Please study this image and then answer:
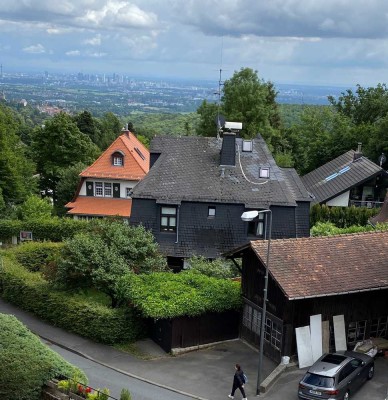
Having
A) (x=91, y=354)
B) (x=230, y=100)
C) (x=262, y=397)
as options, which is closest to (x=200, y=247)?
(x=91, y=354)

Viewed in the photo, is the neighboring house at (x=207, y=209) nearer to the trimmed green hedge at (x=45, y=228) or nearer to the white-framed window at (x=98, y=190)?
the trimmed green hedge at (x=45, y=228)

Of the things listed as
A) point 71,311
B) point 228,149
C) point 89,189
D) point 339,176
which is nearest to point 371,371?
point 71,311

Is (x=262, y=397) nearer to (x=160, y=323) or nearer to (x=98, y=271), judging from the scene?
(x=160, y=323)

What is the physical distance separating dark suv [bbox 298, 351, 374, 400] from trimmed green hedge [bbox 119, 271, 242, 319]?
19.1ft

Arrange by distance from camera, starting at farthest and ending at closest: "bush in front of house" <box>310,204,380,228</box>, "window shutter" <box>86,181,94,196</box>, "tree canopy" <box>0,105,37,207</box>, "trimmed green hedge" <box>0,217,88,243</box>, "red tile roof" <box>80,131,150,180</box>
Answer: "tree canopy" <box>0,105,37,207</box>, "window shutter" <box>86,181,94,196</box>, "red tile roof" <box>80,131,150,180</box>, "bush in front of house" <box>310,204,380,228</box>, "trimmed green hedge" <box>0,217,88,243</box>

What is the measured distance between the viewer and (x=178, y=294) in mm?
27438

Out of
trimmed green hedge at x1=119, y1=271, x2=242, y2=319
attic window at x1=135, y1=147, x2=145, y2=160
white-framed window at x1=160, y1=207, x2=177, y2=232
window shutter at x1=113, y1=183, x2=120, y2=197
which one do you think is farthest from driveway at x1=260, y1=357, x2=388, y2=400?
attic window at x1=135, y1=147, x2=145, y2=160

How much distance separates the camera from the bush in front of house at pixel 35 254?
3697 cm

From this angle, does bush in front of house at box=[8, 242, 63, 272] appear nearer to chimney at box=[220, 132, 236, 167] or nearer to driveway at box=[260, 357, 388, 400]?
chimney at box=[220, 132, 236, 167]

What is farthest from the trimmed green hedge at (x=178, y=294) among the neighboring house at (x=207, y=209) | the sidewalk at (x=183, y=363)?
the neighboring house at (x=207, y=209)

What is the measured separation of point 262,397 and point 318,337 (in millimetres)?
4174

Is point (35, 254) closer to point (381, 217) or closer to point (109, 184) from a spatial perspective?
point (109, 184)

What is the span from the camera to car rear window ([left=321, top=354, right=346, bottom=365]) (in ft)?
75.5

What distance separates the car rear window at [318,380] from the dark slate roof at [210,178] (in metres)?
16.8
